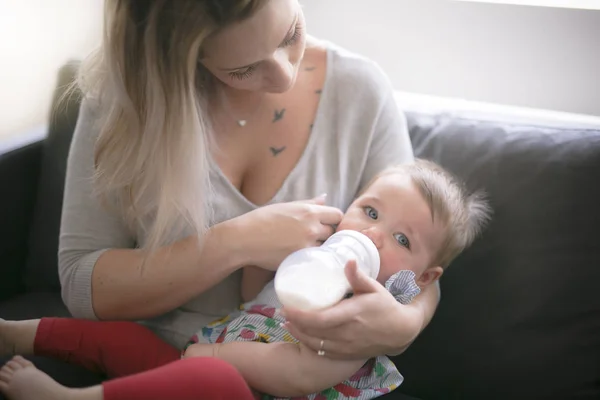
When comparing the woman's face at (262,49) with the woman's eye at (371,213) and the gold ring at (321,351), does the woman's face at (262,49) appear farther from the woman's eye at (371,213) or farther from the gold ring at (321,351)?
the gold ring at (321,351)

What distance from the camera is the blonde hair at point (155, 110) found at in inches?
37.9

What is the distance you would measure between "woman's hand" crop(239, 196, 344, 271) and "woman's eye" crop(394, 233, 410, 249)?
12 cm

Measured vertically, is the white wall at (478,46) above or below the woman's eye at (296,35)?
below

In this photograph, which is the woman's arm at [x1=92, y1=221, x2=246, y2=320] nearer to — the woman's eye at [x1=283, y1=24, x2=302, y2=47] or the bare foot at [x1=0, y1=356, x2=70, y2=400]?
the bare foot at [x1=0, y1=356, x2=70, y2=400]

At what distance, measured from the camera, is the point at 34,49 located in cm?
198

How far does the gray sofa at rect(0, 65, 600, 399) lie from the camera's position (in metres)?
1.26

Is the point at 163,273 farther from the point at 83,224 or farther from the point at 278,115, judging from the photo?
the point at 278,115

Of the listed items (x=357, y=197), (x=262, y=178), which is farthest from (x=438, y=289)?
(x=262, y=178)

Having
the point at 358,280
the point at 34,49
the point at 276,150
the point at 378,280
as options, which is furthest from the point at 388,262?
the point at 34,49

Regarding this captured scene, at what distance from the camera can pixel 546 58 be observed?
1.65 metres

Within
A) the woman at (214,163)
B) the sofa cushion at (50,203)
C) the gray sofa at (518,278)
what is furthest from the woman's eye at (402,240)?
the sofa cushion at (50,203)

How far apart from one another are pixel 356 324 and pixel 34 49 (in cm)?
152

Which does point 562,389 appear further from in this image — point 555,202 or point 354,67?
point 354,67

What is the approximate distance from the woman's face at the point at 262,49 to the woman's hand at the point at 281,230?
A: 0.22 meters
